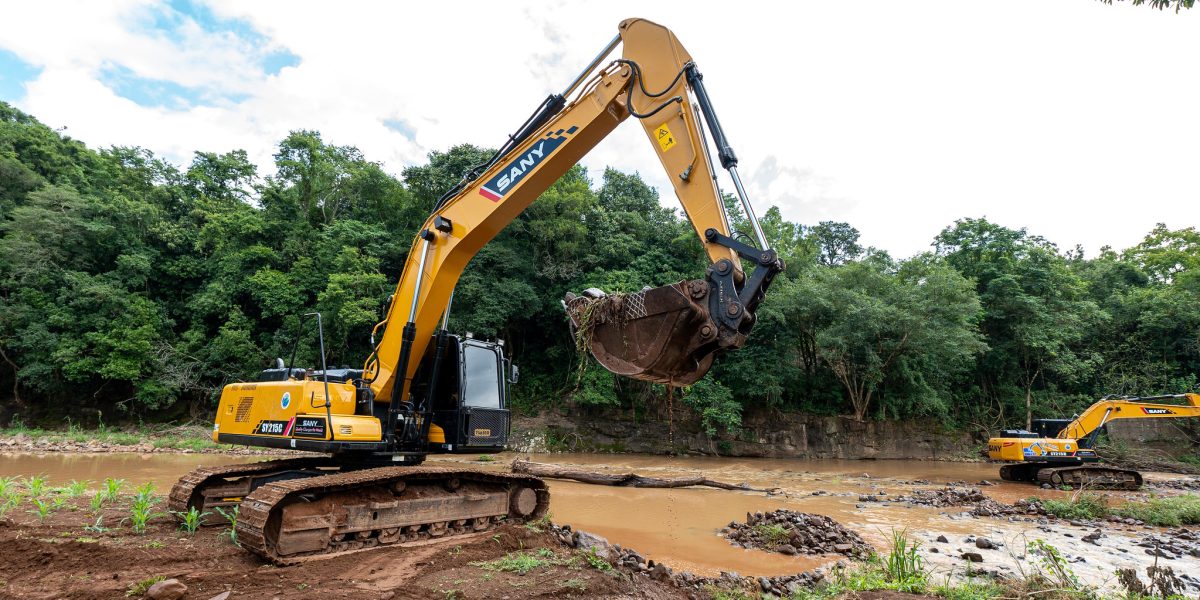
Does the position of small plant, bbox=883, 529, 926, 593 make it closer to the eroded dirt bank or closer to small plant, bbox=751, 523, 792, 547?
the eroded dirt bank

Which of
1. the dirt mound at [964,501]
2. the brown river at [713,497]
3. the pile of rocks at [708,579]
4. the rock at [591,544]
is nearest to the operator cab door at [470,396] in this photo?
the rock at [591,544]

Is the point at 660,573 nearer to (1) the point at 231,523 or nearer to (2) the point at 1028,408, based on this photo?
(1) the point at 231,523

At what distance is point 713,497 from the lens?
10055mm

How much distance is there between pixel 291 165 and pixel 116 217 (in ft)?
23.3

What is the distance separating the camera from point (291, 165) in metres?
27.2

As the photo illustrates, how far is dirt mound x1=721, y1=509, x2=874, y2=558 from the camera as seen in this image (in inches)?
229

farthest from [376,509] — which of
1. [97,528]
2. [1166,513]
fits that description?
[1166,513]

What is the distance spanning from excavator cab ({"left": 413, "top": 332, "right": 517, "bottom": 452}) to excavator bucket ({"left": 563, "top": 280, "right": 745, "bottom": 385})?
6.21 feet

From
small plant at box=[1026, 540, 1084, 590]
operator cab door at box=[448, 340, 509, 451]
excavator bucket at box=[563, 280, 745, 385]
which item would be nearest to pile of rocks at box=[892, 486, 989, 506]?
small plant at box=[1026, 540, 1084, 590]

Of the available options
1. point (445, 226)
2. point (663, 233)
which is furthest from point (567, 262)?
point (445, 226)

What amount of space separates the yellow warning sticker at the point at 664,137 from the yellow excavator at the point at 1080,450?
12.9 m

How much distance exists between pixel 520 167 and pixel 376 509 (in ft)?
11.5

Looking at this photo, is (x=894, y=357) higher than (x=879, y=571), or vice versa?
(x=894, y=357)

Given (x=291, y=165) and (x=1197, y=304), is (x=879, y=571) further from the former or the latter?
(x=291, y=165)
